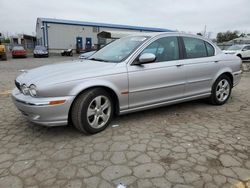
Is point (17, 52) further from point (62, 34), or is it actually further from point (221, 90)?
point (221, 90)

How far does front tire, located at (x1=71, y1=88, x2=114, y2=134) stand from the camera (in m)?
3.34

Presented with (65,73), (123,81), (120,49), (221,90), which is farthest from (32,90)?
(221,90)

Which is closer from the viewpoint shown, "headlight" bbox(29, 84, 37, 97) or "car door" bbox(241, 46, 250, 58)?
"headlight" bbox(29, 84, 37, 97)

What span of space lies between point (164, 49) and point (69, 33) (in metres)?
34.7

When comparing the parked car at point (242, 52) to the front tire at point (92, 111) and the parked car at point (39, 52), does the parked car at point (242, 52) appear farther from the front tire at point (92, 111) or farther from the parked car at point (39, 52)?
the parked car at point (39, 52)

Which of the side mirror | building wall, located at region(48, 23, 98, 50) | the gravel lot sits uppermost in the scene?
building wall, located at region(48, 23, 98, 50)

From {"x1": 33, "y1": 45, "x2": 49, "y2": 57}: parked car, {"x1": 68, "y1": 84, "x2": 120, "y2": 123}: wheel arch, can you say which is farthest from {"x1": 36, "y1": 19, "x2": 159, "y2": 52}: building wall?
{"x1": 68, "y1": 84, "x2": 120, "y2": 123}: wheel arch

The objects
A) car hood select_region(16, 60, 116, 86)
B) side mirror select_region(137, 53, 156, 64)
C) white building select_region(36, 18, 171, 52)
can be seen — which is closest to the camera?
car hood select_region(16, 60, 116, 86)

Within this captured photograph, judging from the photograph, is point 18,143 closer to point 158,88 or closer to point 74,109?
point 74,109

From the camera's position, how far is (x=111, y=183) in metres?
→ 2.45

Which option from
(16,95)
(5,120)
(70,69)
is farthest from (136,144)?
(5,120)

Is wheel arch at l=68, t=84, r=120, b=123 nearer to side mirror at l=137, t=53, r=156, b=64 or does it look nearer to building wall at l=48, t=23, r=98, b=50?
side mirror at l=137, t=53, r=156, b=64

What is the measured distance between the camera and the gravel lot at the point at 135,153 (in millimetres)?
2514

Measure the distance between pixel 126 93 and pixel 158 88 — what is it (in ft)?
2.17
